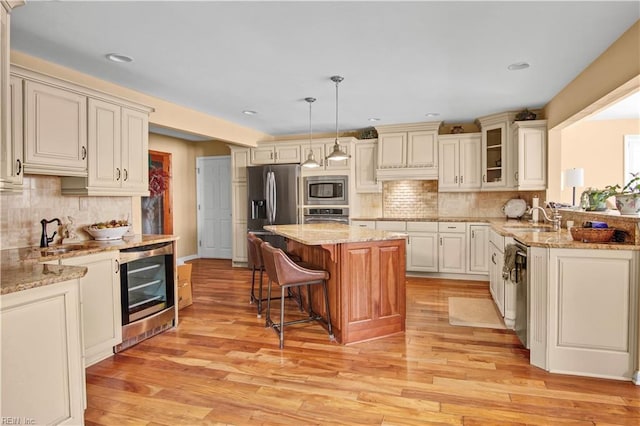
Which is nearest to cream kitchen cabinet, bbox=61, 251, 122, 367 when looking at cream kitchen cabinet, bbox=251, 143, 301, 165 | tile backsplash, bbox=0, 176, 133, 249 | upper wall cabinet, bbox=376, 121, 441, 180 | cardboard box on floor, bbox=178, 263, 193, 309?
tile backsplash, bbox=0, 176, 133, 249

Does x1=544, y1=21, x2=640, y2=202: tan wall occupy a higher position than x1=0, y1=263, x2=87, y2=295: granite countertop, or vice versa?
x1=544, y1=21, x2=640, y2=202: tan wall

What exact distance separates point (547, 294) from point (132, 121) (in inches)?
148

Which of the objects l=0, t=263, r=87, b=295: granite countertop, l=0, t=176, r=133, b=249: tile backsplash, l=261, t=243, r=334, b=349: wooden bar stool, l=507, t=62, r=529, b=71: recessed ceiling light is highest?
l=507, t=62, r=529, b=71: recessed ceiling light

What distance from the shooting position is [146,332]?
3363 millimetres

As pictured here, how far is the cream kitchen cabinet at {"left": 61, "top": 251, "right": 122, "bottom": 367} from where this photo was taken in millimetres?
2733

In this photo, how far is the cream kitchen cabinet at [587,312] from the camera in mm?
2520

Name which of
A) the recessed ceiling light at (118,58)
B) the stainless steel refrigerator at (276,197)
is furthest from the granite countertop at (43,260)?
the stainless steel refrigerator at (276,197)

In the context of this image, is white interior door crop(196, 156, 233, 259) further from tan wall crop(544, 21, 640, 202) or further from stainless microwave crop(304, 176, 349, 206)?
tan wall crop(544, 21, 640, 202)

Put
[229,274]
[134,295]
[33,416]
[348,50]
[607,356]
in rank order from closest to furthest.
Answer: [33,416], [607,356], [348,50], [134,295], [229,274]

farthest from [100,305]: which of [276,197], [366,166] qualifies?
[366,166]

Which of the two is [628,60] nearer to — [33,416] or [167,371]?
[167,371]

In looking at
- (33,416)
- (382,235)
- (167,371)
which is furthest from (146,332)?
(382,235)

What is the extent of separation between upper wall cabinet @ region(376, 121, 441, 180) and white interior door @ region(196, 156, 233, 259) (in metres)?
3.18

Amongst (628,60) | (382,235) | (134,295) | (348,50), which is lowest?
(134,295)
